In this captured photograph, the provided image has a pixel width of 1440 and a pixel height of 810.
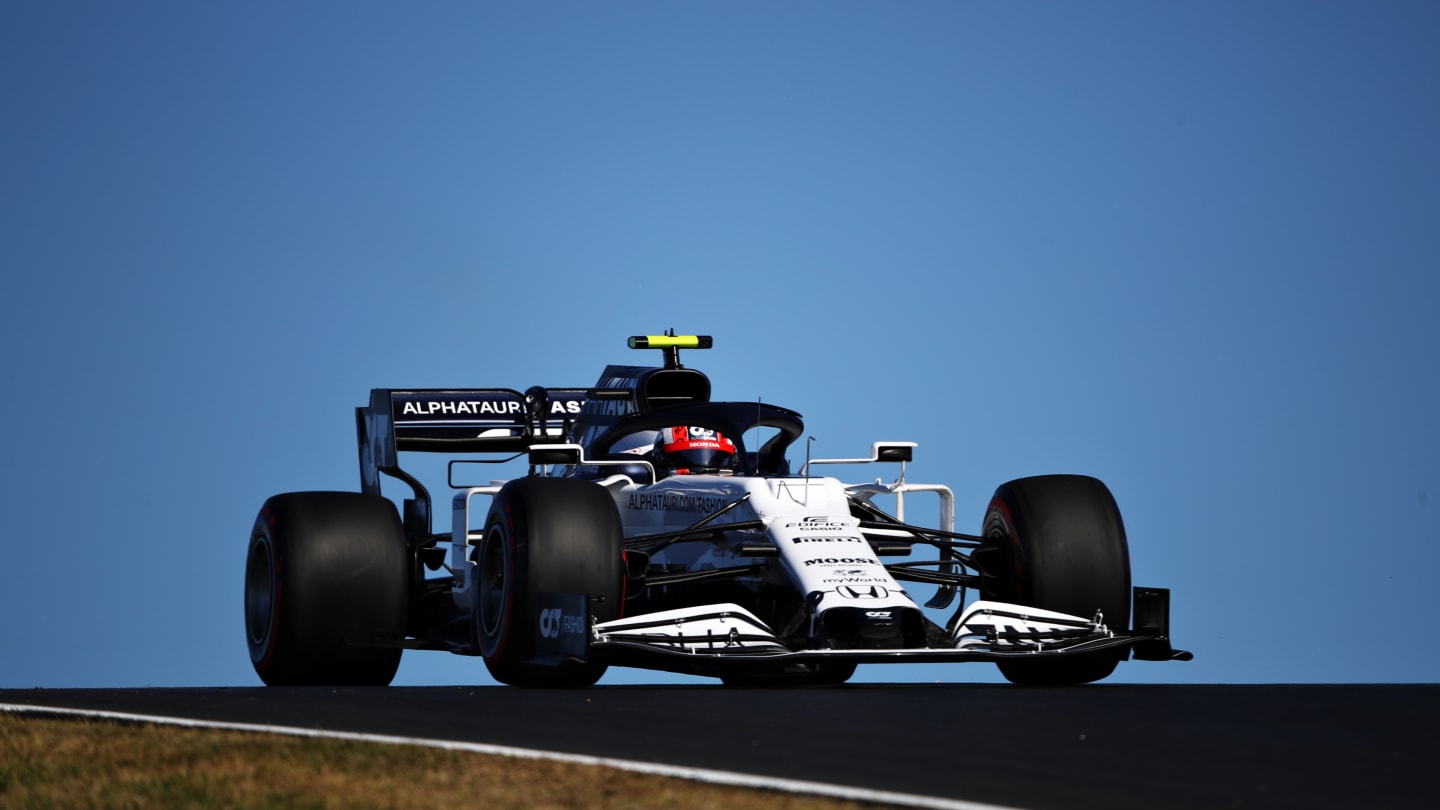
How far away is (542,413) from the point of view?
18344mm

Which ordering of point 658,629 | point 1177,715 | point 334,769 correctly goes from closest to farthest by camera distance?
point 334,769 → point 1177,715 → point 658,629

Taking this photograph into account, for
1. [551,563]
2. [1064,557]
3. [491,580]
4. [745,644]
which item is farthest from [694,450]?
[745,644]

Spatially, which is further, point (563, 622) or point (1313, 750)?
point (563, 622)

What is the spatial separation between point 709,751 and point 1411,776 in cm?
268

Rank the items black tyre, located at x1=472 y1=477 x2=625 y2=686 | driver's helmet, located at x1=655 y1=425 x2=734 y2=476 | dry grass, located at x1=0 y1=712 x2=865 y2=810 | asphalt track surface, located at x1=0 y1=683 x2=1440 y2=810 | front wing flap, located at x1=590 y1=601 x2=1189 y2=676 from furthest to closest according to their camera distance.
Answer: driver's helmet, located at x1=655 y1=425 x2=734 y2=476
black tyre, located at x1=472 y1=477 x2=625 y2=686
front wing flap, located at x1=590 y1=601 x2=1189 y2=676
asphalt track surface, located at x1=0 y1=683 x2=1440 y2=810
dry grass, located at x1=0 y1=712 x2=865 y2=810

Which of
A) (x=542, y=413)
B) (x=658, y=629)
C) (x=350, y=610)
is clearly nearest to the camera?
(x=658, y=629)

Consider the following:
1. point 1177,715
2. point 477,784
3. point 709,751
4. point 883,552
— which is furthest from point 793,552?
point 477,784

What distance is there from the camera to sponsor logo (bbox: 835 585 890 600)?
41.0ft

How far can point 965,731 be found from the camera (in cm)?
894

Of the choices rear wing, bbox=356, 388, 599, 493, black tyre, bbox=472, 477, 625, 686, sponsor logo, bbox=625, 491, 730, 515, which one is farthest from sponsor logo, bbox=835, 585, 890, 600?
rear wing, bbox=356, 388, 599, 493

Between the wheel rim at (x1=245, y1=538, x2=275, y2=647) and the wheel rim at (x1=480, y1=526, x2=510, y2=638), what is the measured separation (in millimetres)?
2525

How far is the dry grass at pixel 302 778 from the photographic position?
703cm

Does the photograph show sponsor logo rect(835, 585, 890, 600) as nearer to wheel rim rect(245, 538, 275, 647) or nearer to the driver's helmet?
the driver's helmet

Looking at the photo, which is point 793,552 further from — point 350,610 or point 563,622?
point 350,610
